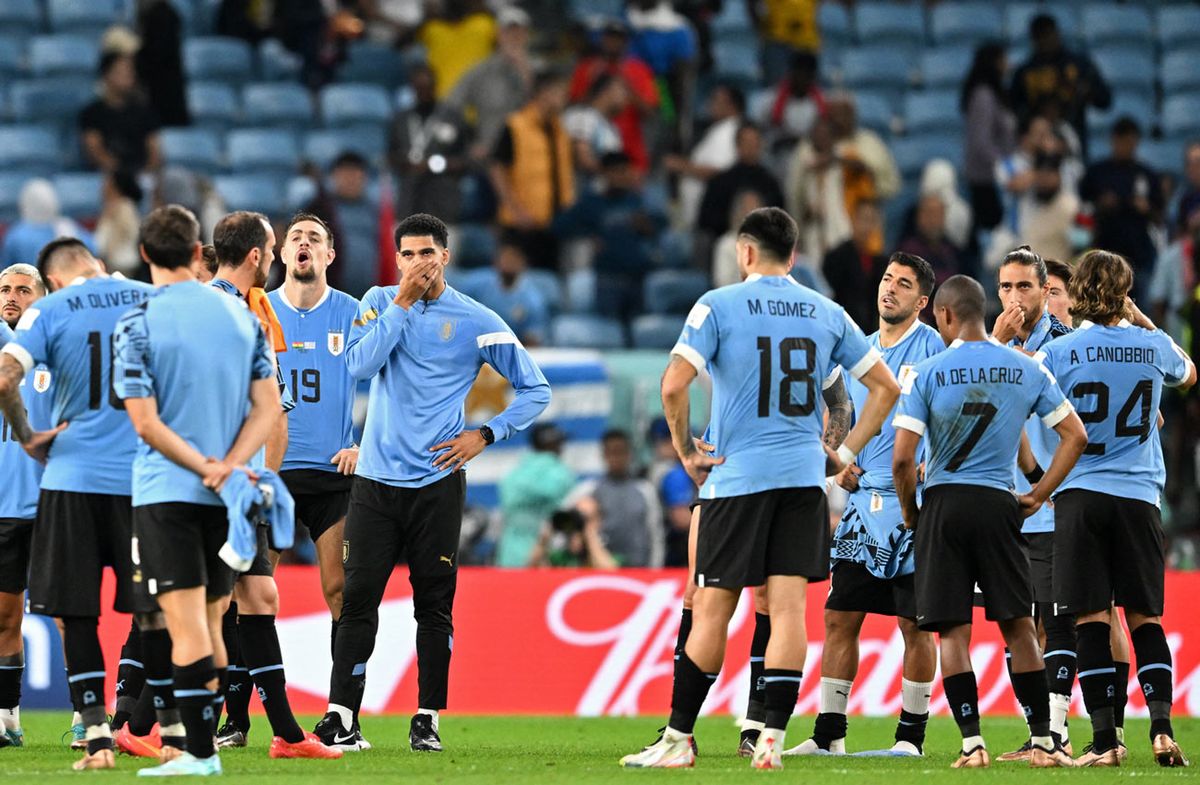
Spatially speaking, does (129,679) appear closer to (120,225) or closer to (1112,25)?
(120,225)

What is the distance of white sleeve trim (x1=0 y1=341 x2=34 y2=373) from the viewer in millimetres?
8617

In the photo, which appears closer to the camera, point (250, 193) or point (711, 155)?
point (250, 193)

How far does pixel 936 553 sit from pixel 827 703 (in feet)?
4.35

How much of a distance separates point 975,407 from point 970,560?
753 millimetres

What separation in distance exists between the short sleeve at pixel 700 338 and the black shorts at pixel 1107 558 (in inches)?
91.5

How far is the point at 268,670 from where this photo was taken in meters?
9.44

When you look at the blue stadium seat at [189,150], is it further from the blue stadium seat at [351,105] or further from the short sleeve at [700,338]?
the short sleeve at [700,338]

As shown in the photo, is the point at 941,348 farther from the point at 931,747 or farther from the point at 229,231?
the point at 229,231

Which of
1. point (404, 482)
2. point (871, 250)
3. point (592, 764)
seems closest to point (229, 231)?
point (404, 482)

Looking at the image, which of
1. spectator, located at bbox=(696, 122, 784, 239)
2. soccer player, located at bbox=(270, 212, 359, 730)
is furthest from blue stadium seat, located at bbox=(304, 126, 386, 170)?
soccer player, located at bbox=(270, 212, 359, 730)

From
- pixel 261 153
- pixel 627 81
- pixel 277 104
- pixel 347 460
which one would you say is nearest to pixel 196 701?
pixel 347 460

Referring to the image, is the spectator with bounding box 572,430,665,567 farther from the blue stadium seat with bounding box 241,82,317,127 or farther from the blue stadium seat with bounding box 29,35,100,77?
the blue stadium seat with bounding box 29,35,100,77

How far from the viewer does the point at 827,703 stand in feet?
33.4

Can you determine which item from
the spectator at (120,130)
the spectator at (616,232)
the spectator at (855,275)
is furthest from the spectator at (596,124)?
the spectator at (120,130)
